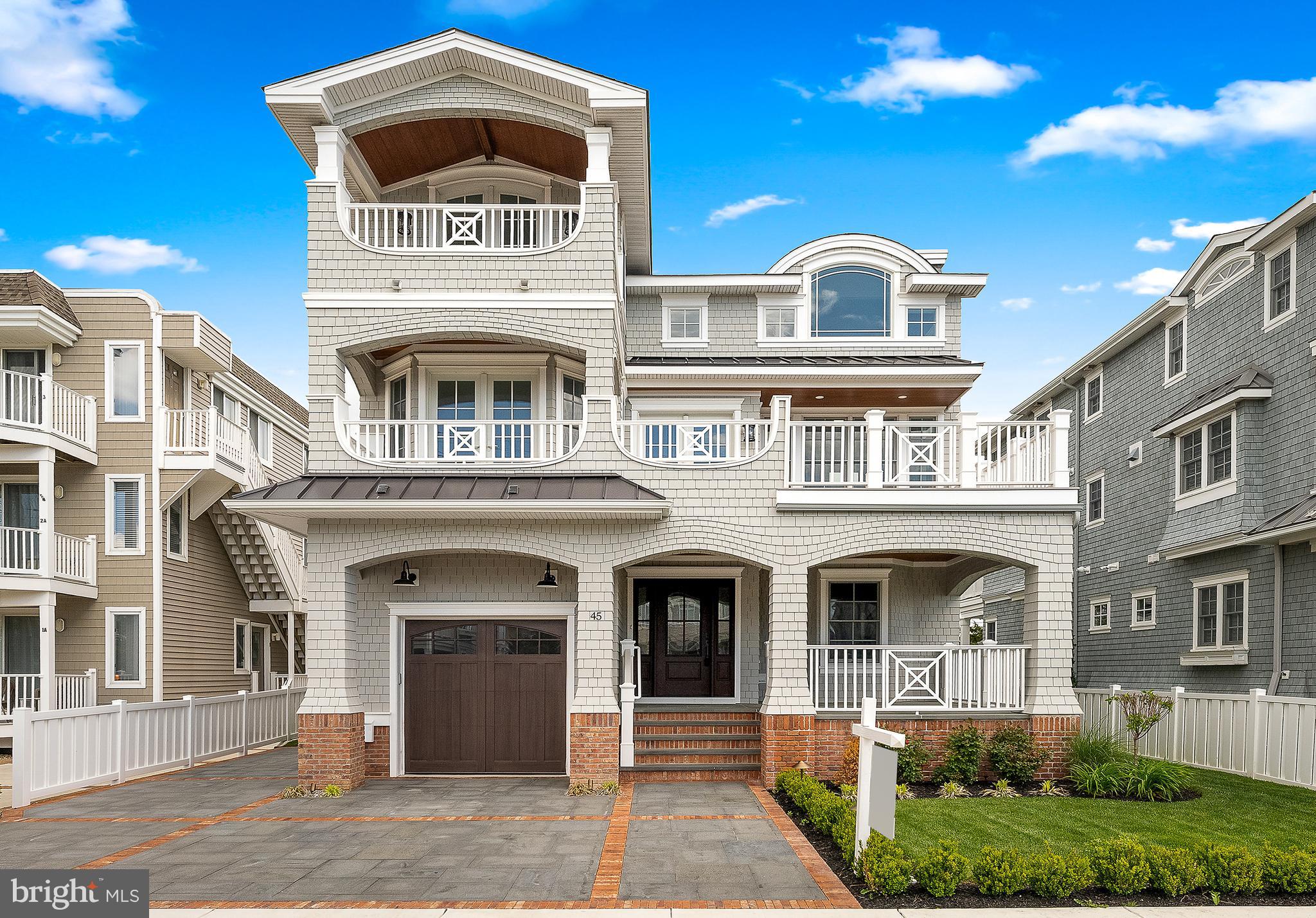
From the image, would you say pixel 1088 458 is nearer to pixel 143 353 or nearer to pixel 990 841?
pixel 990 841

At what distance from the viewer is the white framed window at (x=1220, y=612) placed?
18.0 metres

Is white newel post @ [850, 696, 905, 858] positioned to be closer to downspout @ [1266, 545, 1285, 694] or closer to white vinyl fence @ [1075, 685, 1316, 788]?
white vinyl fence @ [1075, 685, 1316, 788]

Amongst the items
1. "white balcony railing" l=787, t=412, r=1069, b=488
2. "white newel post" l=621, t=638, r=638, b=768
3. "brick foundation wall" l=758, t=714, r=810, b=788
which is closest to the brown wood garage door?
"white newel post" l=621, t=638, r=638, b=768

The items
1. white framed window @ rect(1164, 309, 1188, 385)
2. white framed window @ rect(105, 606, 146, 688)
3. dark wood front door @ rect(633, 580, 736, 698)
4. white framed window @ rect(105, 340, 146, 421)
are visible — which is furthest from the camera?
white framed window @ rect(1164, 309, 1188, 385)

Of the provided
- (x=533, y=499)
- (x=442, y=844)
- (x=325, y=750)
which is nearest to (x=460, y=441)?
(x=533, y=499)

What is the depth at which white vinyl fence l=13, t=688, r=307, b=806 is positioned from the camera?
13.0m

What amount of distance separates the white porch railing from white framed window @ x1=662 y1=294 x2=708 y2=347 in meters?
5.83

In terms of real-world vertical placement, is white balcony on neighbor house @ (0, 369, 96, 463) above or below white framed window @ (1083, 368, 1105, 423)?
below

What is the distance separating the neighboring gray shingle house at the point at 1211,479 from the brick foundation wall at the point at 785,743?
27.7 feet

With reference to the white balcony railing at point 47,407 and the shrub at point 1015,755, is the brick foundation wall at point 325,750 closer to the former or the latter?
the shrub at point 1015,755

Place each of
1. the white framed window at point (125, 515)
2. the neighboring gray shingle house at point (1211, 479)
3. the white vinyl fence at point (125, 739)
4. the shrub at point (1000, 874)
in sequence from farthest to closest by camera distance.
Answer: the white framed window at point (125, 515) → the neighboring gray shingle house at point (1211, 479) → the white vinyl fence at point (125, 739) → the shrub at point (1000, 874)

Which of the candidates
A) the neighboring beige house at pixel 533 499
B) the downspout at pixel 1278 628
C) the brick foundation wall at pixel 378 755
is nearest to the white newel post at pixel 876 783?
the neighboring beige house at pixel 533 499

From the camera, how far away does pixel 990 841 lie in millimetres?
9703

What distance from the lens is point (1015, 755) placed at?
536 inches
